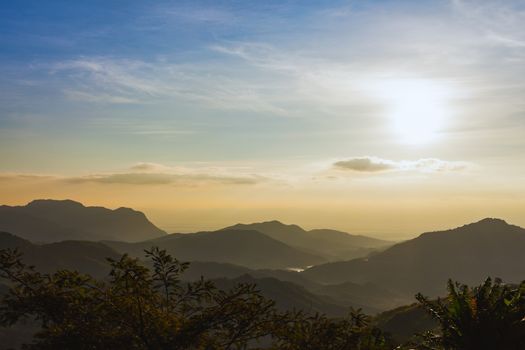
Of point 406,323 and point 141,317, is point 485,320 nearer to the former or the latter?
point 141,317

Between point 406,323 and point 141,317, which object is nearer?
point 141,317

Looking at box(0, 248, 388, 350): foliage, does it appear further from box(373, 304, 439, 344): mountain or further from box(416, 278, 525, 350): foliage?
box(373, 304, 439, 344): mountain

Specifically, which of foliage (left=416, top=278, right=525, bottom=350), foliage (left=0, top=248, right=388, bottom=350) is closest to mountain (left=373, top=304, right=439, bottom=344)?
foliage (left=416, top=278, right=525, bottom=350)

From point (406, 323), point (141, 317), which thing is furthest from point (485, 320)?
point (406, 323)

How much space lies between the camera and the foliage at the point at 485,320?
16969 millimetres

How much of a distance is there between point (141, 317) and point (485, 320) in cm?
1285

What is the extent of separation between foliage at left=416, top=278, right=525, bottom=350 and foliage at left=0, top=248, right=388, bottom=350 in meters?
4.29

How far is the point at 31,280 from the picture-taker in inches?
596

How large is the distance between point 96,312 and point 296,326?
6.78 metres

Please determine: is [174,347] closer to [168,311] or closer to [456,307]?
[168,311]

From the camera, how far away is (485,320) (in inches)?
682

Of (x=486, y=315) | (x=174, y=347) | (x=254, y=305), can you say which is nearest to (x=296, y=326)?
(x=254, y=305)

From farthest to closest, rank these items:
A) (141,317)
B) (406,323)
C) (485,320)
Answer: (406,323) → (485,320) → (141,317)

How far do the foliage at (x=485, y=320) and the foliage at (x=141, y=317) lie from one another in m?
4.29
